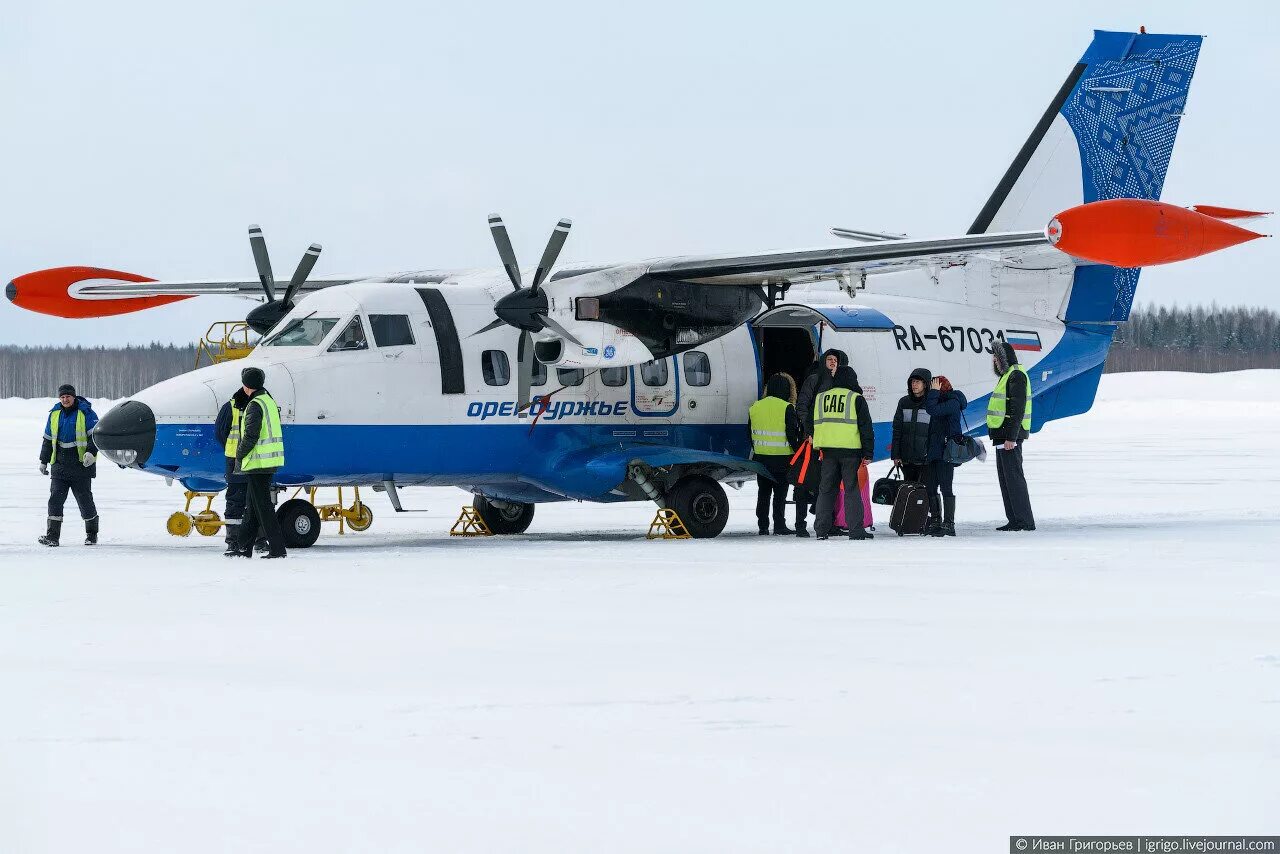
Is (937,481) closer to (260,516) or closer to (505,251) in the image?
(505,251)

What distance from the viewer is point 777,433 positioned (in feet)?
52.5

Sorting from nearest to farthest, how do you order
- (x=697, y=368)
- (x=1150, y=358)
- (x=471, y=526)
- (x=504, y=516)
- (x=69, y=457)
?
(x=69, y=457)
(x=697, y=368)
(x=504, y=516)
(x=471, y=526)
(x=1150, y=358)

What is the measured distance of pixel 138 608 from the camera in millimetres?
9508

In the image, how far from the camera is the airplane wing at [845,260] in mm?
14039

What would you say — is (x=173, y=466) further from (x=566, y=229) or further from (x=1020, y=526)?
(x=1020, y=526)

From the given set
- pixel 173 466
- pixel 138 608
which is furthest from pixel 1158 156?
pixel 138 608

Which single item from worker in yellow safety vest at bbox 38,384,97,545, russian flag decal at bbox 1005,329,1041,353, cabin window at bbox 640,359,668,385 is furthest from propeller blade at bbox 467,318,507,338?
russian flag decal at bbox 1005,329,1041,353

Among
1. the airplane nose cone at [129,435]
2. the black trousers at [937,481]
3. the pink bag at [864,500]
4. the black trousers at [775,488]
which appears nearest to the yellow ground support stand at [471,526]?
the black trousers at [775,488]

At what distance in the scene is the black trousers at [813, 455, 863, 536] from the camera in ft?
49.2

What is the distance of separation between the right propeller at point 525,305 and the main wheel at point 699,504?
1.87 meters

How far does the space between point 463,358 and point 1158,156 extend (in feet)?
31.7

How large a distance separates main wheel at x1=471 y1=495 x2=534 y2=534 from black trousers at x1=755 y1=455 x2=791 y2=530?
9.51 ft

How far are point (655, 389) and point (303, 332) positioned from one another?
3.88m

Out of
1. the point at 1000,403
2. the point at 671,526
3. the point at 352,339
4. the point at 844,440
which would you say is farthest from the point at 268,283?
the point at 1000,403
